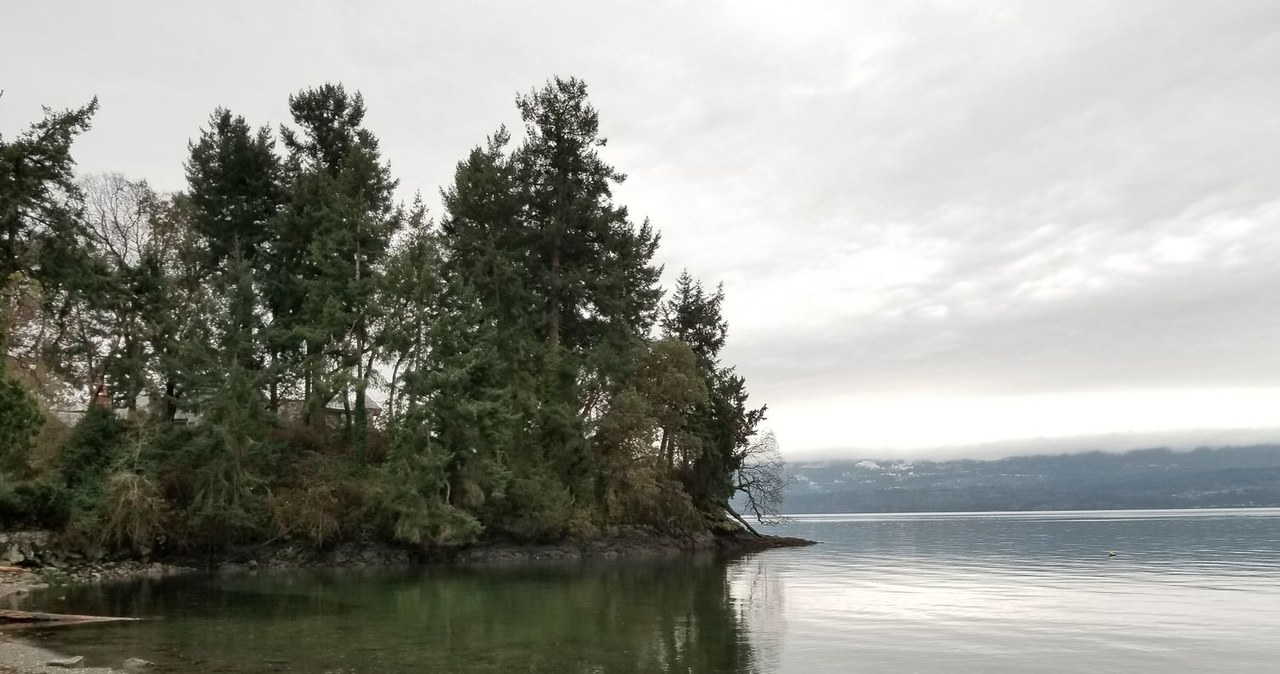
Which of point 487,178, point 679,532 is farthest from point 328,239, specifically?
point 679,532

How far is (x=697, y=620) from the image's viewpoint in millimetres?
25359

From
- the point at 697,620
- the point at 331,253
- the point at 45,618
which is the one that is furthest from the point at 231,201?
the point at 697,620

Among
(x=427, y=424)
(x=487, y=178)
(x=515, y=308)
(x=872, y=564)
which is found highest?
(x=487, y=178)

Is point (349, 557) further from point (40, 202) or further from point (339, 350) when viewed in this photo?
point (40, 202)

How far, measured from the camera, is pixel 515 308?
5256cm

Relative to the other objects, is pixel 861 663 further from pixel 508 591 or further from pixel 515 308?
pixel 515 308

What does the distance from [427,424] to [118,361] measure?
15337mm

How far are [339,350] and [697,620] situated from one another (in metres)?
31.6

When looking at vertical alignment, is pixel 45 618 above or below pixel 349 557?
above

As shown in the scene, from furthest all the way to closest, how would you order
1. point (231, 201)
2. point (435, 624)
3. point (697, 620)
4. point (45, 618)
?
point (231, 201) → point (697, 620) → point (435, 624) → point (45, 618)

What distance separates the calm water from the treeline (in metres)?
6.33

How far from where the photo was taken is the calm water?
62.0ft

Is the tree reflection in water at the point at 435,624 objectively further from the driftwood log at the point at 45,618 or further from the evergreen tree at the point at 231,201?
the evergreen tree at the point at 231,201

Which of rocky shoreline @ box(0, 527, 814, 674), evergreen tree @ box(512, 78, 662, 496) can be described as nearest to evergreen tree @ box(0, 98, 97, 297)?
rocky shoreline @ box(0, 527, 814, 674)
